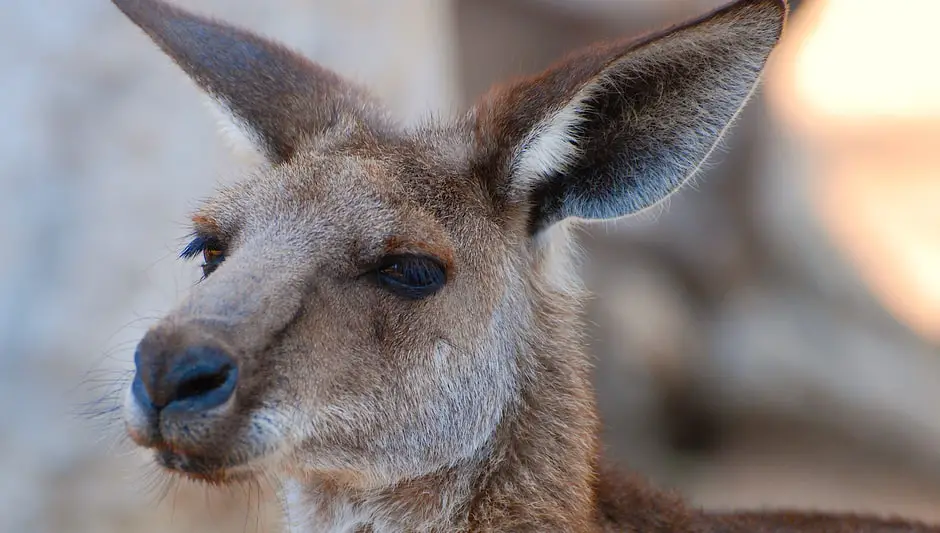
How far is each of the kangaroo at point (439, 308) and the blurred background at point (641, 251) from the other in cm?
271

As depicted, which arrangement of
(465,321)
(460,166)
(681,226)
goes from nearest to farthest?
1. (465,321)
2. (460,166)
3. (681,226)

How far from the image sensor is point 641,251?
977cm

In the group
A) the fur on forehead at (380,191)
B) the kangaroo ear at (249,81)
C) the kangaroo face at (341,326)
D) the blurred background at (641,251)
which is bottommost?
the kangaroo face at (341,326)

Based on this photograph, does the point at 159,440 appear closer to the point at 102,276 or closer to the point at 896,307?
the point at 102,276

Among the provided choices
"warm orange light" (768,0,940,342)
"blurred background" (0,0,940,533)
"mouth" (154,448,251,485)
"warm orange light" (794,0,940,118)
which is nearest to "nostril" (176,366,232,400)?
"mouth" (154,448,251,485)

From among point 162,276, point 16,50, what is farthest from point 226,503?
point 16,50

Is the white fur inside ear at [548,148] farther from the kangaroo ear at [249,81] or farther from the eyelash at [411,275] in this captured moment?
the kangaroo ear at [249,81]

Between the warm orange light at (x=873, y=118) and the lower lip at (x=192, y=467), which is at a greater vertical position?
the warm orange light at (x=873, y=118)

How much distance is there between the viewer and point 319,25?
7.20 m

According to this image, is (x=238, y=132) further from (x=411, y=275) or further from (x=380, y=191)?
(x=411, y=275)

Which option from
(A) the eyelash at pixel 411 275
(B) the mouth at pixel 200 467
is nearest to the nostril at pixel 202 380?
(B) the mouth at pixel 200 467

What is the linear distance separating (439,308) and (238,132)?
1.24 meters

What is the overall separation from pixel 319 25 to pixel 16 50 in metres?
1.99

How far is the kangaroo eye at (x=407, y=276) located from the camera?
3.20 metres
